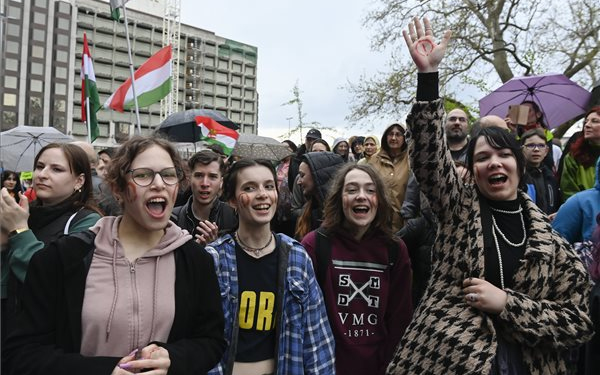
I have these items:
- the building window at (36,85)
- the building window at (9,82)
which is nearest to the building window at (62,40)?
the building window at (36,85)

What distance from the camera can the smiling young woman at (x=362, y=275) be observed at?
9.79ft

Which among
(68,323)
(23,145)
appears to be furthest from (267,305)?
(23,145)

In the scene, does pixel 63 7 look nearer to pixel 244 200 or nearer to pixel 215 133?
pixel 215 133

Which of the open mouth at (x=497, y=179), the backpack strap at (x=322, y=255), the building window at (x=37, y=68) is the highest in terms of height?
the building window at (x=37, y=68)

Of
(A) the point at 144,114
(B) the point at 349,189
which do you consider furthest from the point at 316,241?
(A) the point at 144,114

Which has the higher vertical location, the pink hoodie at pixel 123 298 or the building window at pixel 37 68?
the building window at pixel 37 68

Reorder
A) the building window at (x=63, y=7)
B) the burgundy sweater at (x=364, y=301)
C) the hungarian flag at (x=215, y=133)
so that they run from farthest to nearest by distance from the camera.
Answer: the building window at (x=63, y=7) → the hungarian flag at (x=215, y=133) → the burgundy sweater at (x=364, y=301)

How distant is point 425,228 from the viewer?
4.17 meters

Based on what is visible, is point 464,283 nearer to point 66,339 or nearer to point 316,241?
point 316,241

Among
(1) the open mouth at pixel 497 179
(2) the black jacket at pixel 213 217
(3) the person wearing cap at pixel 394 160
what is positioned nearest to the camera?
(1) the open mouth at pixel 497 179

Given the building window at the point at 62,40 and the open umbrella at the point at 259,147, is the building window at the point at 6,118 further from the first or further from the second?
the building window at the point at 62,40

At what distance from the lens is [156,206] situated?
215 centimetres

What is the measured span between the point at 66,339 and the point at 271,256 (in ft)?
3.67

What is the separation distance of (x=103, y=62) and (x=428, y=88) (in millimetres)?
85138
